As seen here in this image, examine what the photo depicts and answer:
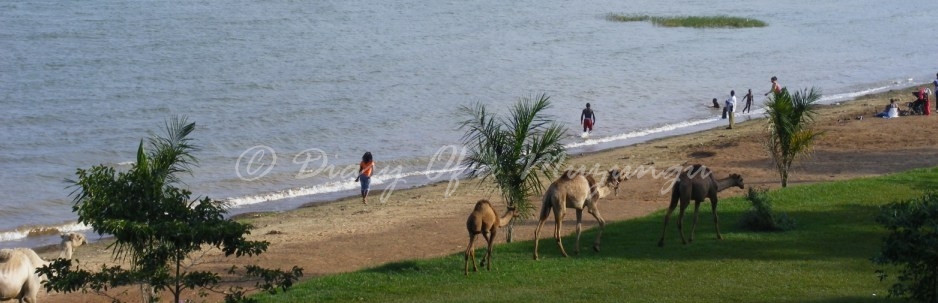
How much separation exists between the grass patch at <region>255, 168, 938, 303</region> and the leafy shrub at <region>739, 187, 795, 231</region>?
8.2 inches

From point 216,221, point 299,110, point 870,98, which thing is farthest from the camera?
point 870,98

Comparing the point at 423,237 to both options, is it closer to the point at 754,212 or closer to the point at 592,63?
the point at 754,212

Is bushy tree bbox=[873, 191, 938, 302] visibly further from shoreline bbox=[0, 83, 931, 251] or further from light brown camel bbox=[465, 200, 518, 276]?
shoreline bbox=[0, 83, 931, 251]

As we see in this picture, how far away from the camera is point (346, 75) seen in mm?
55125

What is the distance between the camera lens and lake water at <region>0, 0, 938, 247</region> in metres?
→ 36.1

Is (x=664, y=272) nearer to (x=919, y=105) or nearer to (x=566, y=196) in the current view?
(x=566, y=196)

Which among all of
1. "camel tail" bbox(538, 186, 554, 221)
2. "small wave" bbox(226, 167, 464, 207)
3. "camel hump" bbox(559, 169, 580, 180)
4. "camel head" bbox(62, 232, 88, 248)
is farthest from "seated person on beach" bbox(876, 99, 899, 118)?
"camel head" bbox(62, 232, 88, 248)

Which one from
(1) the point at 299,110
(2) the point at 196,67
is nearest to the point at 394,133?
(1) the point at 299,110

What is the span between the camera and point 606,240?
19609 mm

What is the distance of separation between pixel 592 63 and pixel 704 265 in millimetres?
44928

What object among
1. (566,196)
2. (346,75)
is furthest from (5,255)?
(346,75)

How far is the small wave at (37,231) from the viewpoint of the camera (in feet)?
88.6

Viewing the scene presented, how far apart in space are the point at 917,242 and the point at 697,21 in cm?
6939

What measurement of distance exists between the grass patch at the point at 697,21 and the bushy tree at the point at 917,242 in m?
66.7
